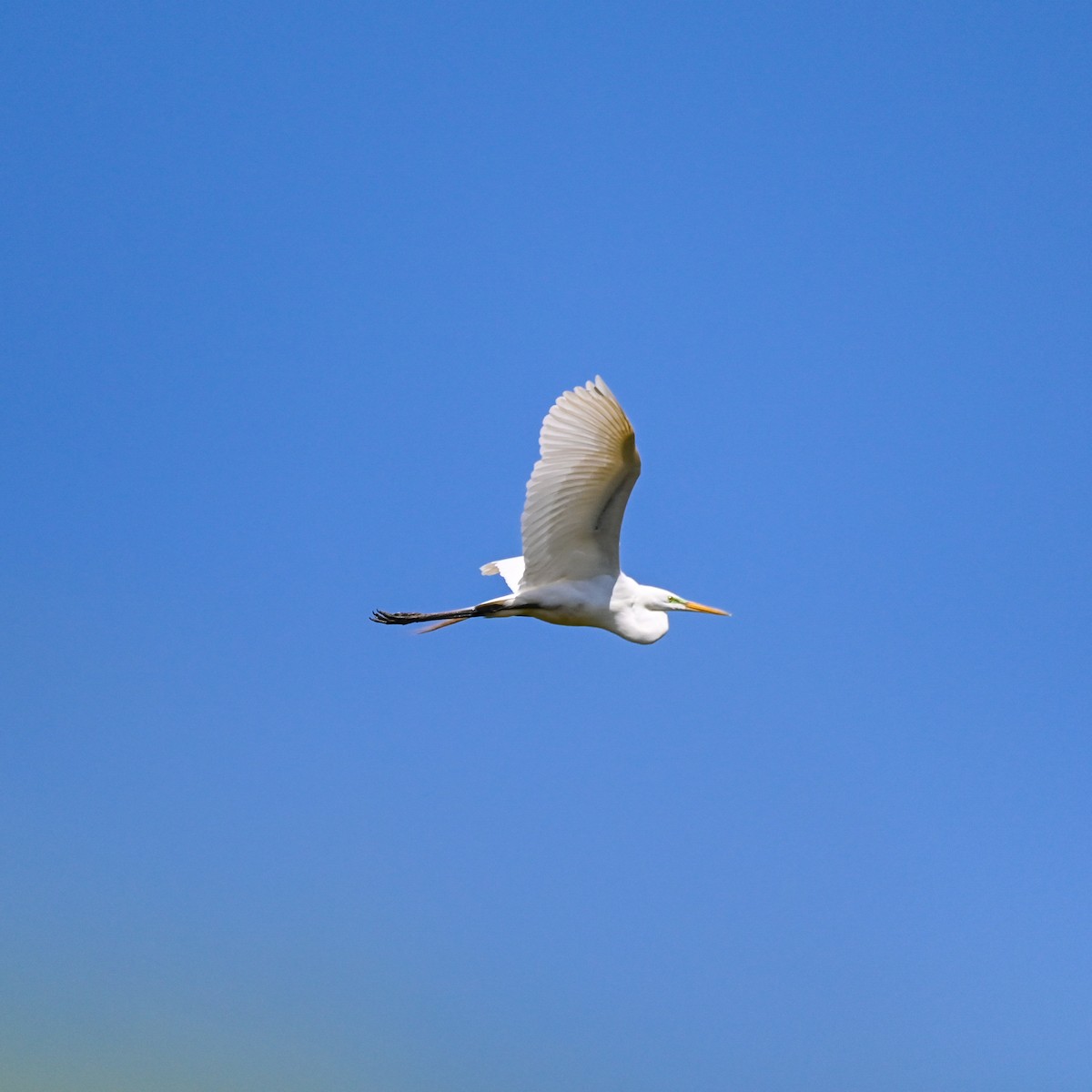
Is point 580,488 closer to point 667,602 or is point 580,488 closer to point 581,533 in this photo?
point 581,533

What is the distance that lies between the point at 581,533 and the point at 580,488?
0.41 m

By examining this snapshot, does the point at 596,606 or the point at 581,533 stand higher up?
the point at 581,533

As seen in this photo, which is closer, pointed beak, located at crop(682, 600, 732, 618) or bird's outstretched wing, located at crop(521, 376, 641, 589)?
bird's outstretched wing, located at crop(521, 376, 641, 589)

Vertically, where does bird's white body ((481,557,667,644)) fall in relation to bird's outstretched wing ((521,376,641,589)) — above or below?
below

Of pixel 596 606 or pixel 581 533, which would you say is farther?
pixel 596 606

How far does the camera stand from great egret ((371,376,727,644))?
7320mm

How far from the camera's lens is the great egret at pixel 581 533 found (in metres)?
7.32

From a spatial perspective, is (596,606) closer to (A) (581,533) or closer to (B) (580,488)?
(A) (581,533)

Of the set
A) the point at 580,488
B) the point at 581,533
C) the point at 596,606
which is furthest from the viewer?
the point at 596,606

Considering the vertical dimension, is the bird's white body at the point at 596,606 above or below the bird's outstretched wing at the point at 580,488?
below

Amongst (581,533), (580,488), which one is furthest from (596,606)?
(580,488)

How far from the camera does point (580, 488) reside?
760cm

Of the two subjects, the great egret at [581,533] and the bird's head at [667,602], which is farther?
the bird's head at [667,602]

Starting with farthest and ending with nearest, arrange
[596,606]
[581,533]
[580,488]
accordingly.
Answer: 1. [596,606]
2. [581,533]
3. [580,488]
